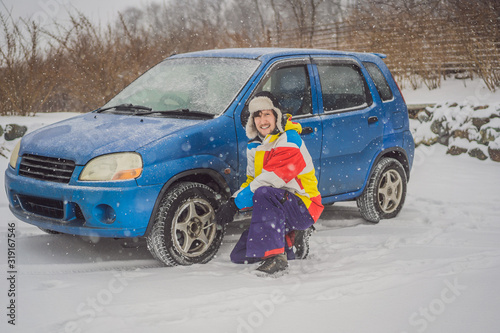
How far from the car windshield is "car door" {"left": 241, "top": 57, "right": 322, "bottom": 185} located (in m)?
0.31

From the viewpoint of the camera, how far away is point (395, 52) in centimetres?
1473

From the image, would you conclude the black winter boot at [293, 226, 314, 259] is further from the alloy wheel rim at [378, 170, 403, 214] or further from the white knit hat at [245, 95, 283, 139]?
the alloy wheel rim at [378, 170, 403, 214]

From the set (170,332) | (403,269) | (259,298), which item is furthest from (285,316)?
(403,269)

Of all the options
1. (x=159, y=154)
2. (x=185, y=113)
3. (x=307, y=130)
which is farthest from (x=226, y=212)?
(x=307, y=130)

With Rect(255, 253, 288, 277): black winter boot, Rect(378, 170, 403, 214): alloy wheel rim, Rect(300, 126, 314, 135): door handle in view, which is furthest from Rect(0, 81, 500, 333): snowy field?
Rect(300, 126, 314, 135): door handle

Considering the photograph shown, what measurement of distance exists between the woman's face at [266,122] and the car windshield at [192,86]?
481 mm

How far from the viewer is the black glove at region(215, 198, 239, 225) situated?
482 centimetres

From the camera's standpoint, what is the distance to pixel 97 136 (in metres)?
4.88

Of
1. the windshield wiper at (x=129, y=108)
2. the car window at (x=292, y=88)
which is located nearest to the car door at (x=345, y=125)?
the car window at (x=292, y=88)

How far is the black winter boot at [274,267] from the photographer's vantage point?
4.71 metres

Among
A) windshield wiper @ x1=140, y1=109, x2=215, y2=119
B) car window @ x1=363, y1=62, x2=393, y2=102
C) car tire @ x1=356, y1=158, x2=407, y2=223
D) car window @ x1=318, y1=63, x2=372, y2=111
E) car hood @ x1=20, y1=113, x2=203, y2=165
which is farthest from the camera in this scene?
car window @ x1=363, y1=62, x2=393, y2=102

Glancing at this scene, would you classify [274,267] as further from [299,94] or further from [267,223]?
[299,94]

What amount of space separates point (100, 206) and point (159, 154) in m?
0.58

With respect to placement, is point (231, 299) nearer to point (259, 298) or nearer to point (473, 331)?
point (259, 298)
